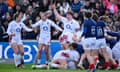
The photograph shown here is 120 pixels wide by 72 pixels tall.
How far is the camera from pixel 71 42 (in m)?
21.9

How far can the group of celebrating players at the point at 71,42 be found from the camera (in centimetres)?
1870

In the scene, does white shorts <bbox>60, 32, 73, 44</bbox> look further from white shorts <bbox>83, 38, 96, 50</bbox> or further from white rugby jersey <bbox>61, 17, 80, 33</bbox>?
white shorts <bbox>83, 38, 96, 50</bbox>

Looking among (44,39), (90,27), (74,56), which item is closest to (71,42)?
(74,56)

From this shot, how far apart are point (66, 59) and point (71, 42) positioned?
144cm

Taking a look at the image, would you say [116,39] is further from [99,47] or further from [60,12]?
[60,12]

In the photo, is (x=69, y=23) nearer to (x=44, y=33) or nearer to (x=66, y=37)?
(x=66, y=37)

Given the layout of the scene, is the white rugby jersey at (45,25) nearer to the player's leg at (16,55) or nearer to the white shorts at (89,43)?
the player's leg at (16,55)

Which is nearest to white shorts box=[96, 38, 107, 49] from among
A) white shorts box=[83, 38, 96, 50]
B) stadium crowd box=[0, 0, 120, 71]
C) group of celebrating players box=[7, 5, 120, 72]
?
group of celebrating players box=[7, 5, 120, 72]

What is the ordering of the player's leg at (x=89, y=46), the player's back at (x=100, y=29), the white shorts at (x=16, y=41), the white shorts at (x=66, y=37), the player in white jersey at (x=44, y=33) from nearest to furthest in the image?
1. the player's leg at (x=89, y=46)
2. the player's back at (x=100, y=29)
3. the white shorts at (x=16, y=41)
4. the white shorts at (x=66, y=37)
5. the player in white jersey at (x=44, y=33)

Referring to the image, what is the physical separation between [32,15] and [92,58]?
332 inches

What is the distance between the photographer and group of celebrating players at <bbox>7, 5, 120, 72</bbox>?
18.7 metres

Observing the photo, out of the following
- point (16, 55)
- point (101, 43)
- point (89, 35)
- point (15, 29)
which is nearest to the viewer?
point (89, 35)

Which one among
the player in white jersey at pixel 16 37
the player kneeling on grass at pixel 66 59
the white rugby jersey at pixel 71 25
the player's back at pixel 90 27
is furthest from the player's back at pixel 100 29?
the player in white jersey at pixel 16 37

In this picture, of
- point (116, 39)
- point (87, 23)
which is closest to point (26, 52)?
point (116, 39)
